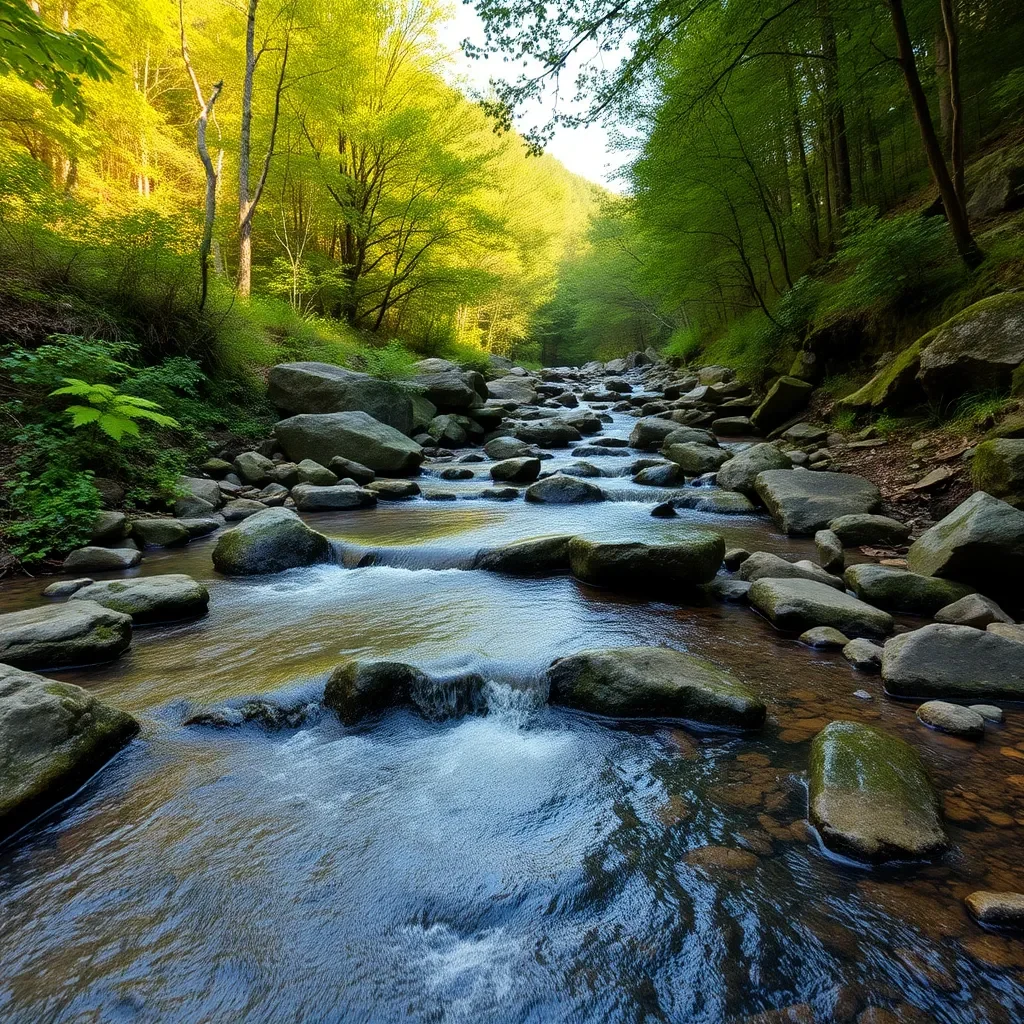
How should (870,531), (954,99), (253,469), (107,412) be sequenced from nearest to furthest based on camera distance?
(870,531)
(107,412)
(954,99)
(253,469)

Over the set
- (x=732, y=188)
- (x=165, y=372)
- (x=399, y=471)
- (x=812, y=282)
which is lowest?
(x=399, y=471)

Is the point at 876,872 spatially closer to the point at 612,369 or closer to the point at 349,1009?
the point at 349,1009

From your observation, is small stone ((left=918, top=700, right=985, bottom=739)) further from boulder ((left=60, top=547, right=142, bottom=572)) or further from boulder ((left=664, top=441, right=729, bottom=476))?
boulder ((left=664, top=441, right=729, bottom=476))

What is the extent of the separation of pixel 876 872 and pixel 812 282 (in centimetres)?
1148

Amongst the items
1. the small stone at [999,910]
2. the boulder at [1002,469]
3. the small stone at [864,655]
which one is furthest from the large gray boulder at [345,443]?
the small stone at [999,910]

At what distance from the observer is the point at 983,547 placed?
342 cm

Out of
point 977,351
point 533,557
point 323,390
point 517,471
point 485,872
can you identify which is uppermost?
point 977,351

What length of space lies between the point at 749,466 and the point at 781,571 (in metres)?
3.40

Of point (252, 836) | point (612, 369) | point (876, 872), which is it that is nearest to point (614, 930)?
point (876, 872)

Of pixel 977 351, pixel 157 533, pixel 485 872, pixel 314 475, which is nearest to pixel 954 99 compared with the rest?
pixel 977 351

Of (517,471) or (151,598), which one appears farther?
(517,471)

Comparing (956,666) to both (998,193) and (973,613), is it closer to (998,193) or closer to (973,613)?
(973,613)

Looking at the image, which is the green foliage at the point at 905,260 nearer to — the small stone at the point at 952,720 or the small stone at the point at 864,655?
the small stone at the point at 864,655

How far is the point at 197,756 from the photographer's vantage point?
236cm
